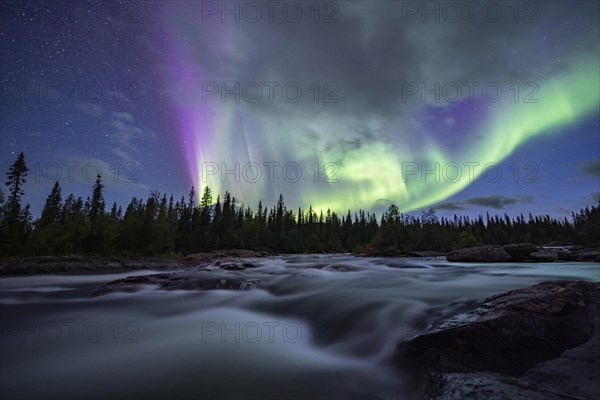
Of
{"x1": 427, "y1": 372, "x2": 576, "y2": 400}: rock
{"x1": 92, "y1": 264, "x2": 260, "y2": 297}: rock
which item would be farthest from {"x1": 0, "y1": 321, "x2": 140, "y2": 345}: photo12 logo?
{"x1": 427, "y1": 372, "x2": 576, "y2": 400}: rock

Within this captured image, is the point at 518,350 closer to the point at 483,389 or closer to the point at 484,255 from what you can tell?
the point at 483,389

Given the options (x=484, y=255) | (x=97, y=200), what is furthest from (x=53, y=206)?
(x=484, y=255)

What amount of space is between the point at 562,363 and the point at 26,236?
72953 mm

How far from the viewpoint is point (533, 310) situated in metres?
4.20

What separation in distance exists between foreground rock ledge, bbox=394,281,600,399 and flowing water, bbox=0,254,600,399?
2.06ft

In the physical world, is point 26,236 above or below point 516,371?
above

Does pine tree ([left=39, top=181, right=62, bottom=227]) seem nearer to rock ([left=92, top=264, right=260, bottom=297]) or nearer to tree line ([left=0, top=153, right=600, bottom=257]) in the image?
tree line ([left=0, top=153, right=600, bottom=257])

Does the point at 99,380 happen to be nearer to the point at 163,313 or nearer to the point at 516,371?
the point at 163,313

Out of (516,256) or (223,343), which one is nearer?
(223,343)

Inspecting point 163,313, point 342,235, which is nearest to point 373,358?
point 163,313

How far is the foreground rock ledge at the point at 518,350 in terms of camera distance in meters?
2.97

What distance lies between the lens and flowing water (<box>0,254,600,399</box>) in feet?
12.2

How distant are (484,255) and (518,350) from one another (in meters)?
27.1

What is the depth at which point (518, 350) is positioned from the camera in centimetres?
380
